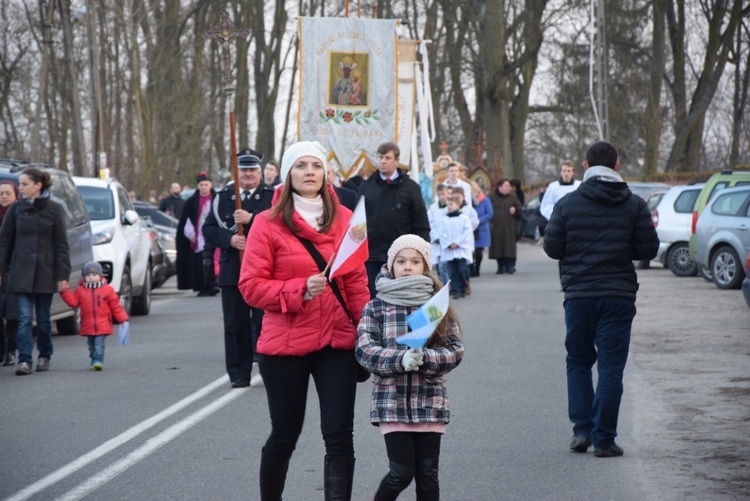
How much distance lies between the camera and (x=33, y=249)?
38.5 ft

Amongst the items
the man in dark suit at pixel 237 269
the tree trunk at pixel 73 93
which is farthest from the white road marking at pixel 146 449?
the tree trunk at pixel 73 93

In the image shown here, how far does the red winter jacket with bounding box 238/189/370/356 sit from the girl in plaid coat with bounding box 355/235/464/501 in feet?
0.42

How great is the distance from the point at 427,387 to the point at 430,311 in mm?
400

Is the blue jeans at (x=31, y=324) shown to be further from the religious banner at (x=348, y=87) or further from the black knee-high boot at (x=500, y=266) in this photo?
the black knee-high boot at (x=500, y=266)

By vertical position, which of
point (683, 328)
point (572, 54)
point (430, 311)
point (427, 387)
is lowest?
point (683, 328)

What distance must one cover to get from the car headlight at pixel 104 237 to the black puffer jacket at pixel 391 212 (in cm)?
591

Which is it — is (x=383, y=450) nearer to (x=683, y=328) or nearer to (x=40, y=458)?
(x=40, y=458)

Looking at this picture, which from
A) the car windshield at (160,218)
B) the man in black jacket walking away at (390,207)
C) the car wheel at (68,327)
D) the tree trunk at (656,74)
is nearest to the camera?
the man in black jacket walking away at (390,207)

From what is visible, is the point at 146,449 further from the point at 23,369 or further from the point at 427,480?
the point at 23,369

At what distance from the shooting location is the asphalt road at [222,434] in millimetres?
6988

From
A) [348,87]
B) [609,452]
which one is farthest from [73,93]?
[609,452]

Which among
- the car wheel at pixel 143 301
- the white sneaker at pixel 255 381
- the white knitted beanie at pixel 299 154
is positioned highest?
the white knitted beanie at pixel 299 154

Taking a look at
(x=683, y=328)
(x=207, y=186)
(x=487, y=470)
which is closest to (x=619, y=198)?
(x=487, y=470)

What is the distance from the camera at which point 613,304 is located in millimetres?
7672
